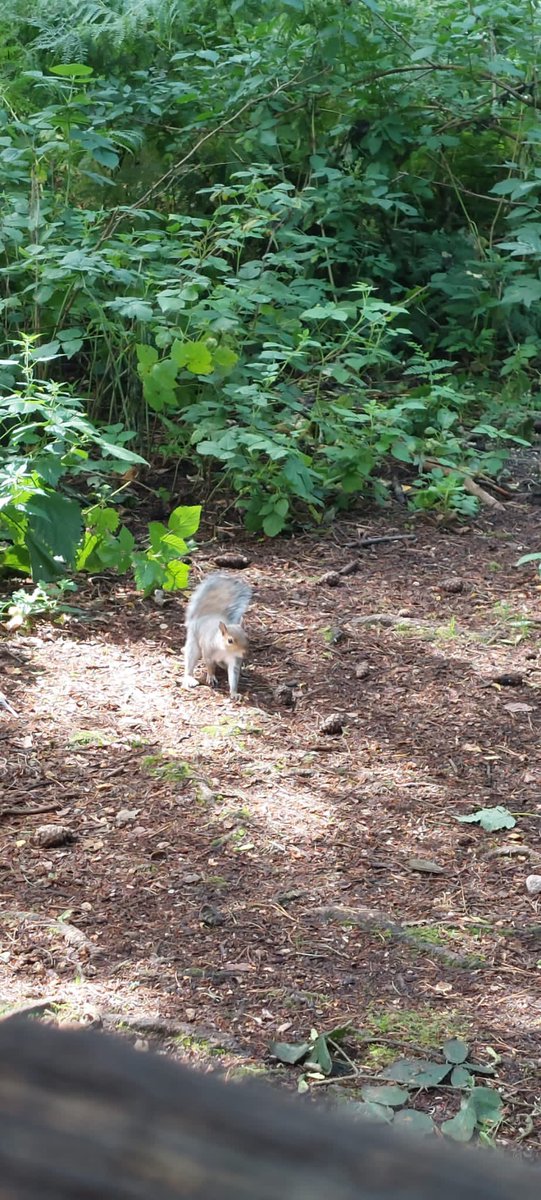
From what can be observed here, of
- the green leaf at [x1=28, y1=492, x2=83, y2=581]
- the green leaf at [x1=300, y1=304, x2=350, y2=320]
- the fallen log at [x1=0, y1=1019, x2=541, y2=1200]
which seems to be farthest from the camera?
the green leaf at [x1=300, y1=304, x2=350, y2=320]

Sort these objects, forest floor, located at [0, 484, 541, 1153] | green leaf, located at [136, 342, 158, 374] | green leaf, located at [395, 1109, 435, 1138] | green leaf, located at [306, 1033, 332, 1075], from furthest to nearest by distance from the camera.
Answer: green leaf, located at [136, 342, 158, 374], forest floor, located at [0, 484, 541, 1153], green leaf, located at [306, 1033, 332, 1075], green leaf, located at [395, 1109, 435, 1138]

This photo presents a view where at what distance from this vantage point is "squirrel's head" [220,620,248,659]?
4922mm

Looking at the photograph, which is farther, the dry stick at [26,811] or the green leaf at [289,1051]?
the dry stick at [26,811]

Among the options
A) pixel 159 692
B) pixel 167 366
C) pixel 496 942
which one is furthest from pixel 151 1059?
pixel 167 366

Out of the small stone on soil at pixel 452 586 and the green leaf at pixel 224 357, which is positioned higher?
the green leaf at pixel 224 357

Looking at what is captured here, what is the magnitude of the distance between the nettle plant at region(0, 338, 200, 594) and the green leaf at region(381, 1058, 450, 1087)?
2.71 m

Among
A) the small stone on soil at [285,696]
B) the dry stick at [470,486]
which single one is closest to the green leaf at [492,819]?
the small stone on soil at [285,696]

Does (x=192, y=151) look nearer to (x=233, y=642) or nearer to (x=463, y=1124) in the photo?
(x=233, y=642)

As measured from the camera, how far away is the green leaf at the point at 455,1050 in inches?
118

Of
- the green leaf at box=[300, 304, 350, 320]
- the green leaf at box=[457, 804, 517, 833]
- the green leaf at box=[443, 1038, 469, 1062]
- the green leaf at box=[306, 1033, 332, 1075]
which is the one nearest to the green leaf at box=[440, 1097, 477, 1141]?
the green leaf at box=[443, 1038, 469, 1062]

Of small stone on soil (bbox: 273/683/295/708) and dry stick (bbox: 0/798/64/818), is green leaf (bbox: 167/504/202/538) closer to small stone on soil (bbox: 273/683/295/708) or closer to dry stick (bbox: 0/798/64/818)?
small stone on soil (bbox: 273/683/295/708)

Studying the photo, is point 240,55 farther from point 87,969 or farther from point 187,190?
point 87,969

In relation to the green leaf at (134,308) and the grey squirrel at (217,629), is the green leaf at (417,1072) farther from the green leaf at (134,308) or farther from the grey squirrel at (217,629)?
the green leaf at (134,308)

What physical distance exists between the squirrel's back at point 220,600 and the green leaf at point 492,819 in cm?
150
